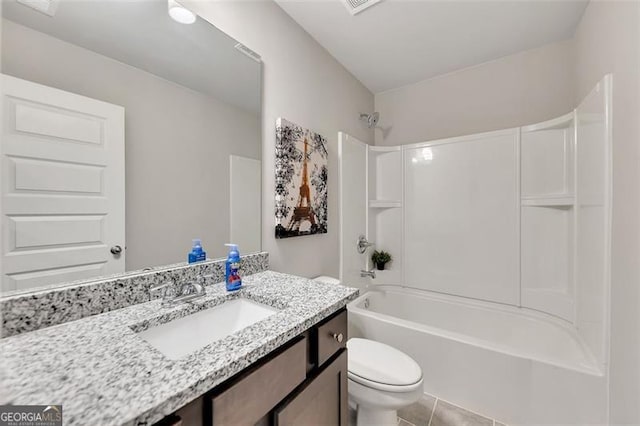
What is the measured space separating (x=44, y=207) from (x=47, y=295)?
25 centimetres

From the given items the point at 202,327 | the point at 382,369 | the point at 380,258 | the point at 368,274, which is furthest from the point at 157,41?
the point at 380,258

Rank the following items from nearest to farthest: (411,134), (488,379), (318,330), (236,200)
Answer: (318,330)
(236,200)
(488,379)
(411,134)

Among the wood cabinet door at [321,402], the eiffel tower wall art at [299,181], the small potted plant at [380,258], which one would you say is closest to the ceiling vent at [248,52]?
the eiffel tower wall art at [299,181]

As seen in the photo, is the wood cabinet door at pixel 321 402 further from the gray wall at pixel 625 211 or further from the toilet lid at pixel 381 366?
the gray wall at pixel 625 211

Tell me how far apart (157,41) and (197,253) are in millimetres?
881

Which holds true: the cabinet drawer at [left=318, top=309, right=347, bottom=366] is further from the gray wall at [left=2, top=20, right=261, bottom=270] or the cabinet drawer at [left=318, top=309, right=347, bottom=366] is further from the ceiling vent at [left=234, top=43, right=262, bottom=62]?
the ceiling vent at [left=234, top=43, right=262, bottom=62]

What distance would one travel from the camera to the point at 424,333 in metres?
1.60

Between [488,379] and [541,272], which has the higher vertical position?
[541,272]

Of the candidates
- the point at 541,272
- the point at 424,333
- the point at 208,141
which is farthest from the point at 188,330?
the point at 541,272

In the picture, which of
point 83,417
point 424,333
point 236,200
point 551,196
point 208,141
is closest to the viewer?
point 83,417

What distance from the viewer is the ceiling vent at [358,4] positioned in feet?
4.97

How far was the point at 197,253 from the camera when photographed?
1091mm

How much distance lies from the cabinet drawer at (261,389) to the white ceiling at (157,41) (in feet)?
3.66

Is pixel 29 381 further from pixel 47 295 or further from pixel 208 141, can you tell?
pixel 208 141
